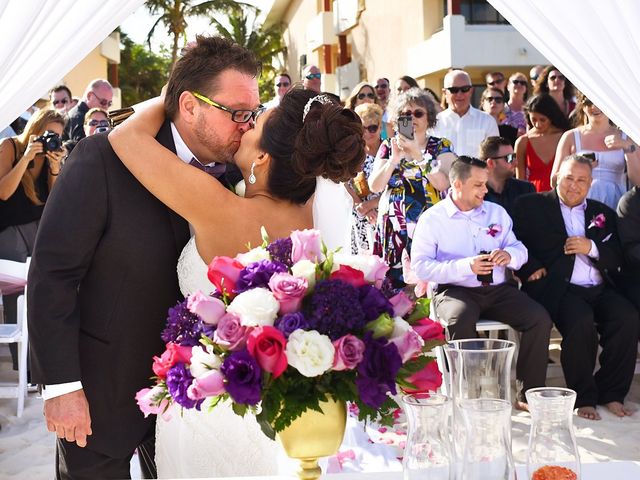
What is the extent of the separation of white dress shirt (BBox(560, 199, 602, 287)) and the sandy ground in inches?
34.1

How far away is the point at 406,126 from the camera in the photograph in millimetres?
5941

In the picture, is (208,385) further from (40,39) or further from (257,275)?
(40,39)

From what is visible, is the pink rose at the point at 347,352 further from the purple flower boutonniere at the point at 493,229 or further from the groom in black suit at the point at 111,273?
the purple flower boutonniere at the point at 493,229

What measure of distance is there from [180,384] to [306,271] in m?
0.33

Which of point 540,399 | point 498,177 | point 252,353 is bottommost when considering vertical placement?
point 540,399

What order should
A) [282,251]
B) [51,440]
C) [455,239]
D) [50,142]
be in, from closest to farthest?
1. [282,251]
2. [51,440]
3. [455,239]
4. [50,142]

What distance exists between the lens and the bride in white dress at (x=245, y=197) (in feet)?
7.88

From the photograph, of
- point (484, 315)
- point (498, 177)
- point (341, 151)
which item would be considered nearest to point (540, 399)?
point (341, 151)

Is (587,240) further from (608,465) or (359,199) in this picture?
(608,465)

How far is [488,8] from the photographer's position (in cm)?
1944

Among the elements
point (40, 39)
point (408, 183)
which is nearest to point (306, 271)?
point (40, 39)

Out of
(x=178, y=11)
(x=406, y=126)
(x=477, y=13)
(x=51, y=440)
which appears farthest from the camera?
(x=178, y=11)

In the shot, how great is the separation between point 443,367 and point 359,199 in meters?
2.17

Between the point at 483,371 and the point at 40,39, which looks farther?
the point at 40,39
